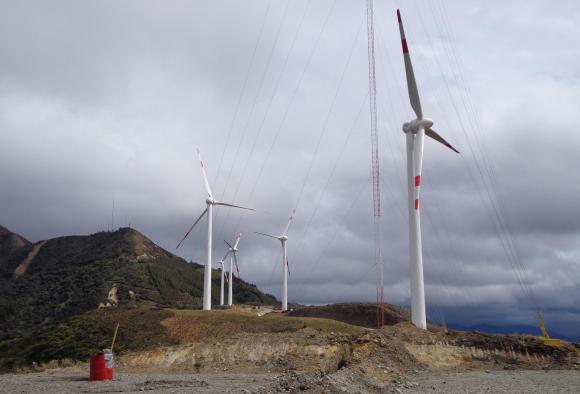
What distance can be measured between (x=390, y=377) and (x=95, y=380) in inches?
781

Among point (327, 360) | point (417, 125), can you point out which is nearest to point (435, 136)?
point (417, 125)

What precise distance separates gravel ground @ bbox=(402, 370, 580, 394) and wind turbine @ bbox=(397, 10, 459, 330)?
9.85 meters

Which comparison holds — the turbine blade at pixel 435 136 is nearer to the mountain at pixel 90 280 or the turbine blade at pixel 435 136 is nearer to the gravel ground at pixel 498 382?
the gravel ground at pixel 498 382

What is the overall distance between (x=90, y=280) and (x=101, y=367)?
112 metres

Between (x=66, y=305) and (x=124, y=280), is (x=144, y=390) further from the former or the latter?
(x=124, y=280)

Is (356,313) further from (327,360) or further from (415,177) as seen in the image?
(327,360)

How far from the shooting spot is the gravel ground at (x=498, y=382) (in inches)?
1292

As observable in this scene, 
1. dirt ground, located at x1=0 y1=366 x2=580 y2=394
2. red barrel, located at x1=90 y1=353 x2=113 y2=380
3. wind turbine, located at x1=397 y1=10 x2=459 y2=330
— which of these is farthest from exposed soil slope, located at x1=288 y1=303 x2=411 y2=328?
red barrel, located at x1=90 y1=353 x2=113 y2=380

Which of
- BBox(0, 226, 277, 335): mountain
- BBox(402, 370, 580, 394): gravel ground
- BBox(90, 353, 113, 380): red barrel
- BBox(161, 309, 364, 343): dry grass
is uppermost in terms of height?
BBox(0, 226, 277, 335): mountain

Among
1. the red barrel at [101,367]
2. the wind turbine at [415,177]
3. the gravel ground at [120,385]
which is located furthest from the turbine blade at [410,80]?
the red barrel at [101,367]

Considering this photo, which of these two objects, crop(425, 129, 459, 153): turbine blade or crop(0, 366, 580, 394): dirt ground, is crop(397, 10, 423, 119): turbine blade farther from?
crop(0, 366, 580, 394): dirt ground

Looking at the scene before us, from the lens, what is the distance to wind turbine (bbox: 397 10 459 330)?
52.8 meters

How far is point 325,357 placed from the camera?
46.3m

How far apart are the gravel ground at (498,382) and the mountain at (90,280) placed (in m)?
69.0
